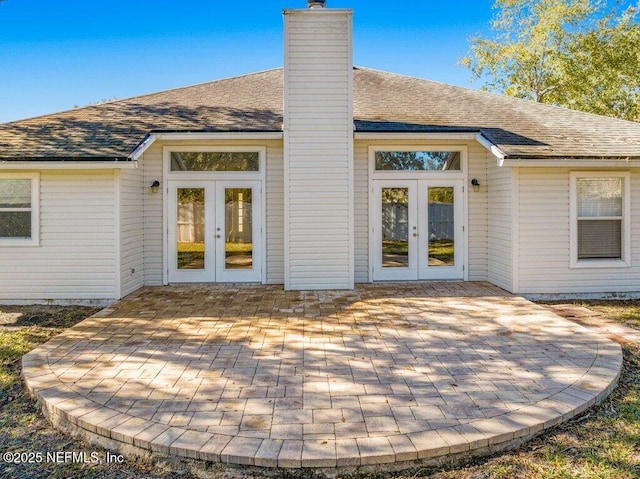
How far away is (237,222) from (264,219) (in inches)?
23.9

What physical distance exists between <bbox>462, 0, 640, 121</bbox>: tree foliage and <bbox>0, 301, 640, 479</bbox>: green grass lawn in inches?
858

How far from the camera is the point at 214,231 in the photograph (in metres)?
10.0

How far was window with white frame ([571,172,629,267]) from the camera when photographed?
907cm

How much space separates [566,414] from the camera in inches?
150

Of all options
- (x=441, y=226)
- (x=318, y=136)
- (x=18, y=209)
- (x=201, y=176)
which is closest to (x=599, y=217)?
(x=441, y=226)

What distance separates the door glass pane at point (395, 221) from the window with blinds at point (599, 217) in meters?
3.42

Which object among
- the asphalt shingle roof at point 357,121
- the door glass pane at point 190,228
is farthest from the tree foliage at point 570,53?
the door glass pane at point 190,228

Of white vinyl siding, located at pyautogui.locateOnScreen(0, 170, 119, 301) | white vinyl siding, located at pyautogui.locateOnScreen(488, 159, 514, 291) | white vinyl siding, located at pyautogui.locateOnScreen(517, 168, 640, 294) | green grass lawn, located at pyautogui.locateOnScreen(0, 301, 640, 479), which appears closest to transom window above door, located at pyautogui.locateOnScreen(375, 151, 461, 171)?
white vinyl siding, located at pyautogui.locateOnScreen(488, 159, 514, 291)

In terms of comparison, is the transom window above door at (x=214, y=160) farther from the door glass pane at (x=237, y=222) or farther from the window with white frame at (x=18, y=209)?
the window with white frame at (x=18, y=209)

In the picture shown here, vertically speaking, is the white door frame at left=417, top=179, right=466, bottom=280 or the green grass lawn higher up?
the white door frame at left=417, top=179, right=466, bottom=280

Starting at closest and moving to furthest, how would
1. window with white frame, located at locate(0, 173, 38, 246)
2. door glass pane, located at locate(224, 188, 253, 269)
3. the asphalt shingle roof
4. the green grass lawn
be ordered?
1. the green grass lawn
2. window with white frame, located at locate(0, 173, 38, 246)
3. the asphalt shingle roof
4. door glass pane, located at locate(224, 188, 253, 269)

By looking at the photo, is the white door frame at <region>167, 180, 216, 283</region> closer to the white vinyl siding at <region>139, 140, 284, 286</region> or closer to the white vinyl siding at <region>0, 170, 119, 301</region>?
the white vinyl siding at <region>139, 140, 284, 286</region>

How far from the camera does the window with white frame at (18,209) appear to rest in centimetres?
848

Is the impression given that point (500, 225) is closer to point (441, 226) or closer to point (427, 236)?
point (441, 226)
